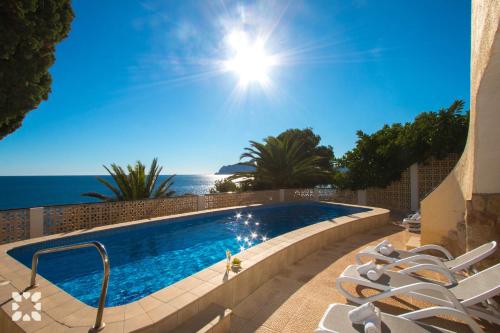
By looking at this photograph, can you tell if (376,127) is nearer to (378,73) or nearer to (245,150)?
(378,73)

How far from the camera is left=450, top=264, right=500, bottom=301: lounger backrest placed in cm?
236

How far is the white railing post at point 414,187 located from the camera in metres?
11.7

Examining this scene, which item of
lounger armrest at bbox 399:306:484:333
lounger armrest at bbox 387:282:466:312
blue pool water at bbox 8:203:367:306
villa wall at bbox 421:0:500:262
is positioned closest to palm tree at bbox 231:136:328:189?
blue pool water at bbox 8:203:367:306

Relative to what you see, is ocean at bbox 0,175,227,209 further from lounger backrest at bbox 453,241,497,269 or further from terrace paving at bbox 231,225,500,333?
lounger backrest at bbox 453,241,497,269

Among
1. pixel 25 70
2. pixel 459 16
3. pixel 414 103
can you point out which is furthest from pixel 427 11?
pixel 25 70

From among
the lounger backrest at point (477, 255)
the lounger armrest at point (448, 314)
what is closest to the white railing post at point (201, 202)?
the lounger backrest at point (477, 255)

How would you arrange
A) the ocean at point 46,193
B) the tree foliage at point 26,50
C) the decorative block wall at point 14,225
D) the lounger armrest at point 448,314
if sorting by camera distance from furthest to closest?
the ocean at point 46,193 < the decorative block wall at point 14,225 < the tree foliage at point 26,50 < the lounger armrest at point 448,314

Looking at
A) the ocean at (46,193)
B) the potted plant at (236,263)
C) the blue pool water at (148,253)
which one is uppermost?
the potted plant at (236,263)

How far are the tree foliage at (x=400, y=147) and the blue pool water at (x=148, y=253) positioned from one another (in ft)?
10.7

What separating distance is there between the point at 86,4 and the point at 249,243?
9.36 metres

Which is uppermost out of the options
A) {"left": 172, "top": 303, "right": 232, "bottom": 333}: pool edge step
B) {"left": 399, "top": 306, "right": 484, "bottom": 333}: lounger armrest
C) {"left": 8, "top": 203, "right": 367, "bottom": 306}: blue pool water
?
{"left": 399, "top": 306, "right": 484, "bottom": 333}: lounger armrest

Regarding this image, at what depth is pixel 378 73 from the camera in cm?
986

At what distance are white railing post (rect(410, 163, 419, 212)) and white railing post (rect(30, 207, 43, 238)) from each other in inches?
615

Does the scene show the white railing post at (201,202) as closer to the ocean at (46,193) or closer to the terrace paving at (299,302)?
the ocean at (46,193)
